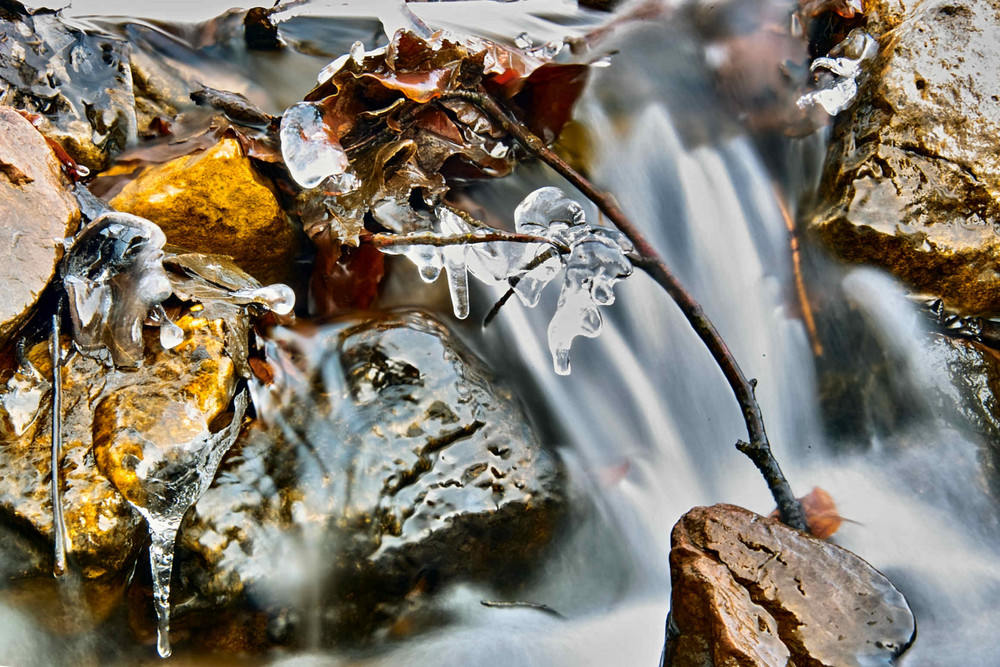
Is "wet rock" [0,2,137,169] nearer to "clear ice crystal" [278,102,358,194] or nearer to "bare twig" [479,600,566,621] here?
"clear ice crystal" [278,102,358,194]

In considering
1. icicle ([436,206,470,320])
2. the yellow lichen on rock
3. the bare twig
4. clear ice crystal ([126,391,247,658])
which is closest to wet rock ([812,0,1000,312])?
icicle ([436,206,470,320])

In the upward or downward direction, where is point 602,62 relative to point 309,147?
upward

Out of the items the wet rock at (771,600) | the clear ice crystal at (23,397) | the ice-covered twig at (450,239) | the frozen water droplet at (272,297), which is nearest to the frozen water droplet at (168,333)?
the frozen water droplet at (272,297)

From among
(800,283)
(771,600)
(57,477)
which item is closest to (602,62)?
(800,283)

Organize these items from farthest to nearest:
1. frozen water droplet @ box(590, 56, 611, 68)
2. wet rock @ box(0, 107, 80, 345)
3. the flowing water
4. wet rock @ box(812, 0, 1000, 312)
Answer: frozen water droplet @ box(590, 56, 611, 68), wet rock @ box(812, 0, 1000, 312), the flowing water, wet rock @ box(0, 107, 80, 345)

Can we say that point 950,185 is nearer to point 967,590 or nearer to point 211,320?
point 967,590

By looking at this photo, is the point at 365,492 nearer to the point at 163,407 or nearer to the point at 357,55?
the point at 163,407

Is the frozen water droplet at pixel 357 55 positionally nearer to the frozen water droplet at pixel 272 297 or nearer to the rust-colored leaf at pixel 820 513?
the frozen water droplet at pixel 272 297
